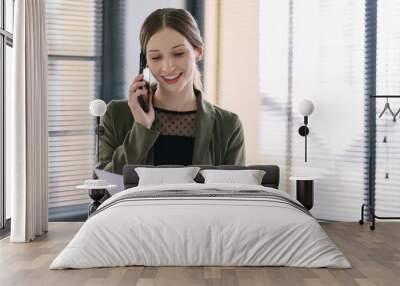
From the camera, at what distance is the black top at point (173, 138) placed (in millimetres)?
6676

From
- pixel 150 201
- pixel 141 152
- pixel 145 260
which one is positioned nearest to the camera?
pixel 145 260

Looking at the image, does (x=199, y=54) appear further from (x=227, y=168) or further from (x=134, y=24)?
(x=227, y=168)

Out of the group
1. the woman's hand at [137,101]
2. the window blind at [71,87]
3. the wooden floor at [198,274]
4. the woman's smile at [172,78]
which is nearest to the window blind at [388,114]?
the wooden floor at [198,274]

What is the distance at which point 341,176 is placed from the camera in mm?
6898

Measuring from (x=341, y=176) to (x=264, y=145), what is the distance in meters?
0.93

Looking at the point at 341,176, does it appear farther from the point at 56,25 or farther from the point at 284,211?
the point at 56,25

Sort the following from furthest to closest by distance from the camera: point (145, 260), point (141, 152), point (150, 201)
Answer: point (141, 152) < point (150, 201) < point (145, 260)

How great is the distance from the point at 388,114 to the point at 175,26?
257 centimetres

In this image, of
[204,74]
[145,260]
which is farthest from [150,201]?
[204,74]

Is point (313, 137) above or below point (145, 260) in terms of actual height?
above

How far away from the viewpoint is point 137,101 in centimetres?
683

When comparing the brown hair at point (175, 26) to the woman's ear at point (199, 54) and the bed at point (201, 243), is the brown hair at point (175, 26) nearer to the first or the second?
the woman's ear at point (199, 54)

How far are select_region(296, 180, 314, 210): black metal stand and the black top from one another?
123 centimetres

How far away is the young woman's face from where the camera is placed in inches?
262
